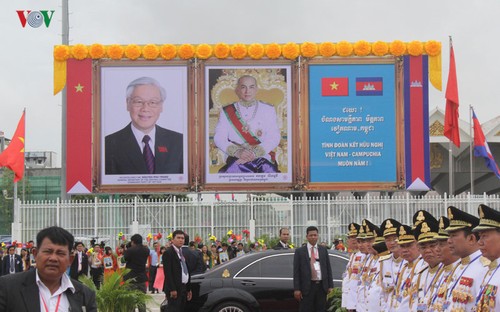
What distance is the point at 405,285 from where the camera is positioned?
25.2 ft

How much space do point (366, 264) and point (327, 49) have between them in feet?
51.3

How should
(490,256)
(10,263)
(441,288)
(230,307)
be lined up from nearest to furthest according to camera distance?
(490,256) → (441,288) → (230,307) → (10,263)

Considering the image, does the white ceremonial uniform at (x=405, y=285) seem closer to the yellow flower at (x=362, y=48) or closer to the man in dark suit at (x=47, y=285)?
the man in dark suit at (x=47, y=285)

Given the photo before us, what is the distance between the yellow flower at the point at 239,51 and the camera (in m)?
24.8

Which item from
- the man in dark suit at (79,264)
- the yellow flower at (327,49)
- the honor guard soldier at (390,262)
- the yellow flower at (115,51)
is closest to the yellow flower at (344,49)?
the yellow flower at (327,49)

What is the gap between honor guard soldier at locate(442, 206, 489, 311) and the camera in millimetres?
5469

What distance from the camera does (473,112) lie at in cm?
2697

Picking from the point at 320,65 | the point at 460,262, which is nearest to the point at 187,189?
the point at 320,65

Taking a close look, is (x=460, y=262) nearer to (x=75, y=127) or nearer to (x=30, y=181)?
(x=75, y=127)

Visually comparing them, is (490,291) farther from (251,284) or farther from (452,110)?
(452,110)

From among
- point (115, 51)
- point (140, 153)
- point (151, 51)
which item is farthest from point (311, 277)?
point (115, 51)

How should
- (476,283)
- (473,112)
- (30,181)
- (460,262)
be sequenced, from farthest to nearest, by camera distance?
(30,181), (473,112), (460,262), (476,283)

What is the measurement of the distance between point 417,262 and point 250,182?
56.3ft

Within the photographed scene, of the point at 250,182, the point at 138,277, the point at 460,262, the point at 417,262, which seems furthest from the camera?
the point at 250,182
